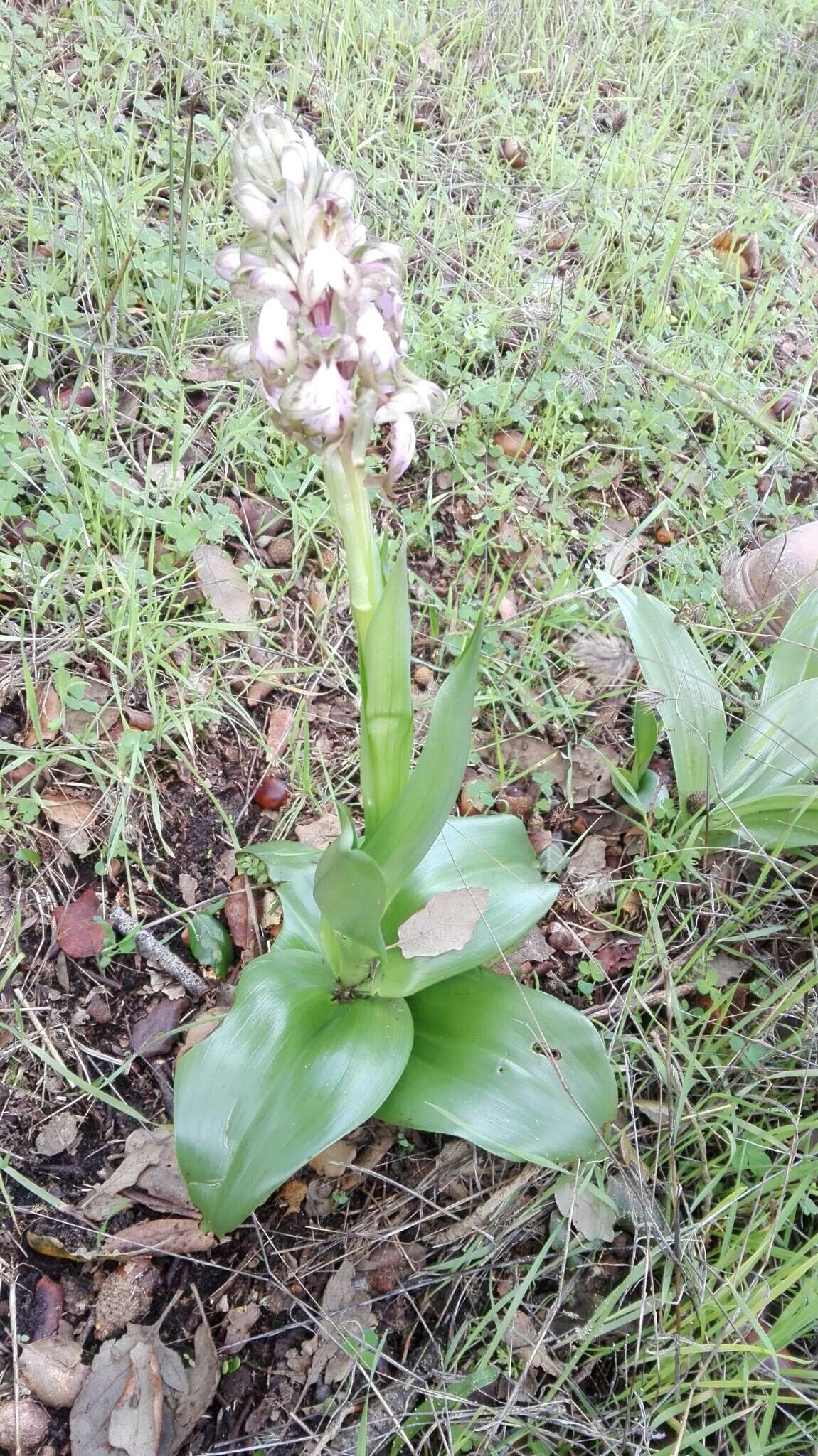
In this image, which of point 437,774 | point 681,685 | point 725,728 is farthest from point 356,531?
point 725,728

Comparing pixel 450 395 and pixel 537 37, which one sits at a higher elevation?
pixel 537 37

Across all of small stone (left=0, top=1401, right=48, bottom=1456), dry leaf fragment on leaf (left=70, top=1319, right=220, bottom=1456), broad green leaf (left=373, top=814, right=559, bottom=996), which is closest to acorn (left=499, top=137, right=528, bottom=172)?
broad green leaf (left=373, top=814, right=559, bottom=996)

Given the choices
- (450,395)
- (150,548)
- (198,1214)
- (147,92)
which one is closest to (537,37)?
(147,92)

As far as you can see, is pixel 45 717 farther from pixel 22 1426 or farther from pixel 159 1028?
pixel 22 1426

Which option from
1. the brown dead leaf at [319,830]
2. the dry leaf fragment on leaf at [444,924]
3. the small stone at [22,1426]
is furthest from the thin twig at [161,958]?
the small stone at [22,1426]

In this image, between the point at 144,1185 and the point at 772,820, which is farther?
the point at 772,820

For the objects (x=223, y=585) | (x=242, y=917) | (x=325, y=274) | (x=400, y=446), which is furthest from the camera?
(x=223, y=585)

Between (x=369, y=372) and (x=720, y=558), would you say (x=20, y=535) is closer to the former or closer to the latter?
(x=369, y=372)

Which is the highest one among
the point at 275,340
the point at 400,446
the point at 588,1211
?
the point at 275,340
